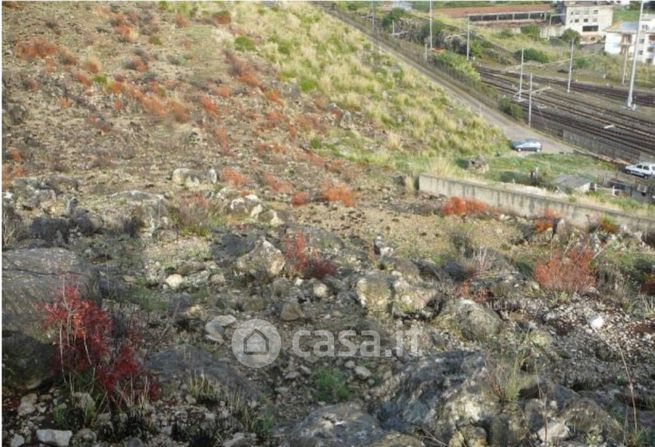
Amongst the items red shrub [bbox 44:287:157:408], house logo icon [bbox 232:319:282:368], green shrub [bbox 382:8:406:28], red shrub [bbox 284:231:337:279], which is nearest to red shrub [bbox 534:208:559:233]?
red shrub [bbox 284:231:337:279]

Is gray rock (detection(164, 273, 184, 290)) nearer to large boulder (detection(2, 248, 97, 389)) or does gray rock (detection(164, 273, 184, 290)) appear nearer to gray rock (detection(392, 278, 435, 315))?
large boulder (detection(2, 248, 97, 389))

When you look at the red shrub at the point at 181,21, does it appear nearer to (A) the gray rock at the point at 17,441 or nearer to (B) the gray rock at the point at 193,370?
(B) the gray rock at the point at 193,370

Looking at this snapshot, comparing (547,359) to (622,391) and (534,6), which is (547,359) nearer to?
(622,391)

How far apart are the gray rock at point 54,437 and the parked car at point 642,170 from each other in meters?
36.5

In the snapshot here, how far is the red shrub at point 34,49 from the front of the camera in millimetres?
23281

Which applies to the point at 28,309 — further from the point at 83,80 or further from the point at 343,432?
the point at 83,80

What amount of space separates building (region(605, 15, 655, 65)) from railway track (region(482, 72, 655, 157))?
38.1 m

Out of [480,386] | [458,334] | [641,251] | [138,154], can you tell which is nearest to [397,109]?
[138,154]

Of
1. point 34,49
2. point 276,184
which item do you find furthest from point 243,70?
point 276,184

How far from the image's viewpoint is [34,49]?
2353cm

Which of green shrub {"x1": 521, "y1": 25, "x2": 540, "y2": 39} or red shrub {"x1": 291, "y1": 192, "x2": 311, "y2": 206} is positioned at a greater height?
green shrub {"x1": 521, "y1": 25, "x2": 540, "y2": 39}

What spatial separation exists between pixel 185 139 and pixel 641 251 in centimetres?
1463

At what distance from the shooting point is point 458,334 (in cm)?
919

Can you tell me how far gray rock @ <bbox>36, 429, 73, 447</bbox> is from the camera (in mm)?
5191
